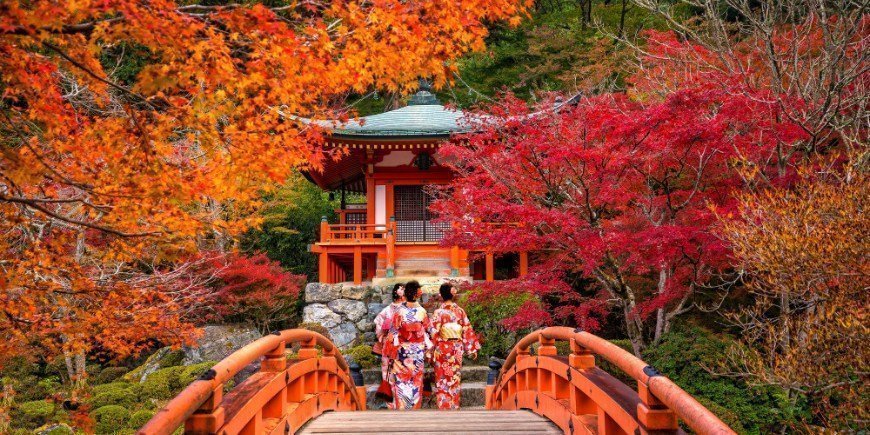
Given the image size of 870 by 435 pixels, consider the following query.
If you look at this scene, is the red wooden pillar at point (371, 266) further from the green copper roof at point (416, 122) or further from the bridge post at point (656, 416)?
the bridge post at point (656, 416)

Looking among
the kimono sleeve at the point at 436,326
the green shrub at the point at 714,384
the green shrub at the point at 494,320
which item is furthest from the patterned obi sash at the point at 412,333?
the green shrub at the point at 494,320

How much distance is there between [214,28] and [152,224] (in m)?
2.17

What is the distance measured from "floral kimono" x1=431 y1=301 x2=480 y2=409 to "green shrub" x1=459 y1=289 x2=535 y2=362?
396cm

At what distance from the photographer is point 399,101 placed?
2500cm

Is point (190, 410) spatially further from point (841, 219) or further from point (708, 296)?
point (708, 296)

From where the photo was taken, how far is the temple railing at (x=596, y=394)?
240 centimetres

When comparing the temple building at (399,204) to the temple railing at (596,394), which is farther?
the temple building at (399,204)

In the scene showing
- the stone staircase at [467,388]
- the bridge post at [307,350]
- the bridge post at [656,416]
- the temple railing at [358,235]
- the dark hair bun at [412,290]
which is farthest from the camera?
the temple railing at [358,235]

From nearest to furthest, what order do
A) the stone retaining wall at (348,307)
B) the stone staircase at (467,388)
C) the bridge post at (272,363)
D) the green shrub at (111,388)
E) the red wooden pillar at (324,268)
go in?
the bridge post at (272,363), the stone staircase at (467,388), the green shrub at (111,388), the stone retaining wall at (348,307), the red wooden pillar at (324,268)

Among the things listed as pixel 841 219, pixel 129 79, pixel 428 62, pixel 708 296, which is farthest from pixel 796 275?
pixel 129 79

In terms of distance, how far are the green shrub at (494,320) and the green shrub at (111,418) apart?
5729 mm

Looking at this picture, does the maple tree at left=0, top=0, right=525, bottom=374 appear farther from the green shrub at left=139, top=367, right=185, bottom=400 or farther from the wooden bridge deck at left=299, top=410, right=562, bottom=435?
the green shrub at left=139, top=367, right=185, bottom=400

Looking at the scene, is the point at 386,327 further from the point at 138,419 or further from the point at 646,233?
the point at 138,419

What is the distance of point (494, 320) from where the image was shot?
11.4m
